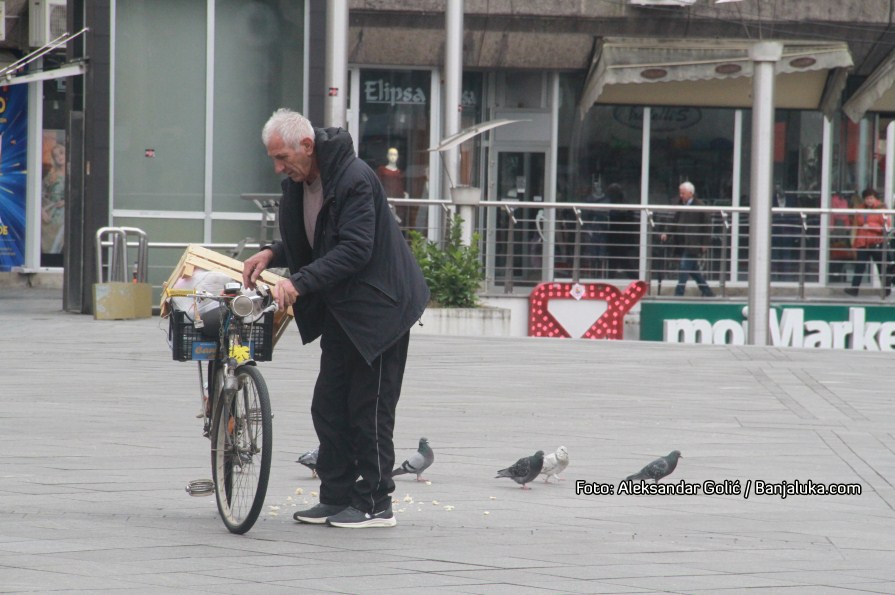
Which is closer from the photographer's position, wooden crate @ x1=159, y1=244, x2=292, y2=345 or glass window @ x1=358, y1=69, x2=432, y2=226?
wooden crate @ x1=159, y1=244, x2=292, y2=345

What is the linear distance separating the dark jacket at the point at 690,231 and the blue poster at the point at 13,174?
32.1ft

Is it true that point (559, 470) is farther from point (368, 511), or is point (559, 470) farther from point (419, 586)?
point (419, 586)

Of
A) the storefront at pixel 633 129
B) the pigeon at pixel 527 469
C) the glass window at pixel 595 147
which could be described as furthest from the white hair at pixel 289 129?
Result: the glass window at pixel 595 147

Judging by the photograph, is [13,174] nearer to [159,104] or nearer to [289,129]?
[159,104]

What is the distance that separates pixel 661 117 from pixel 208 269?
1766 cm

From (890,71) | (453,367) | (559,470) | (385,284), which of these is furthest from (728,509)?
(890,71)

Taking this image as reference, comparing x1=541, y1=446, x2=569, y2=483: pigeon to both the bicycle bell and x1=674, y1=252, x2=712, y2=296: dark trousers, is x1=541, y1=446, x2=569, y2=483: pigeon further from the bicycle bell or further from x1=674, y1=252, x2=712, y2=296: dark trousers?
x1=674, y1=252, x2=712, y2=296: dark trousers

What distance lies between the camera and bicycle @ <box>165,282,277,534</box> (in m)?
5.46

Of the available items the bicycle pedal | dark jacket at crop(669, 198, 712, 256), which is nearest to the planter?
dark jacket at crop(669, 198, 712, 256)

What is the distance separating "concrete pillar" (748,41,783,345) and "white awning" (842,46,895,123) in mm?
7874

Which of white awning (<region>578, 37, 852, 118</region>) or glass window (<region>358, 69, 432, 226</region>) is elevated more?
white awning (<region>578, 37, 852, 118</region>)

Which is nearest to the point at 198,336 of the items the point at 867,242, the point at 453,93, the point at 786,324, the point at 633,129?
the point at 453,93

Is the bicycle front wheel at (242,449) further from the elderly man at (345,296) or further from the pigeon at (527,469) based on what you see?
the pigeon at (527,469)

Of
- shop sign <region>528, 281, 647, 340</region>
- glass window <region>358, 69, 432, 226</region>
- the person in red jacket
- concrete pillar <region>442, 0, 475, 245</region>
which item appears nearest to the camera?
concrete pillar <region>442, 0, 475, 245</region>
